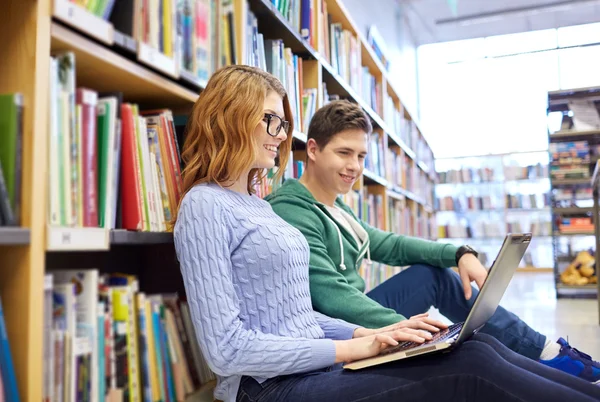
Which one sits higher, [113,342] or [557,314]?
[113,342]

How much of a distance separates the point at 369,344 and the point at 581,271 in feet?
15.1

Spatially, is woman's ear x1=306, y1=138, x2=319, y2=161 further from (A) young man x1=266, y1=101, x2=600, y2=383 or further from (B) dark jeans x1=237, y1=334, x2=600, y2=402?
(B) dark jeans x1=237, y1=334, x2=600, y2=402

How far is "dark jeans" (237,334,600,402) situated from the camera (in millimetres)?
927

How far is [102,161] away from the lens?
96cm

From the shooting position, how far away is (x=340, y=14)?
9.23 feet

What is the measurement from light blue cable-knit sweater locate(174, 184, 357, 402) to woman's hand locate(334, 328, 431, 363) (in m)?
0.02

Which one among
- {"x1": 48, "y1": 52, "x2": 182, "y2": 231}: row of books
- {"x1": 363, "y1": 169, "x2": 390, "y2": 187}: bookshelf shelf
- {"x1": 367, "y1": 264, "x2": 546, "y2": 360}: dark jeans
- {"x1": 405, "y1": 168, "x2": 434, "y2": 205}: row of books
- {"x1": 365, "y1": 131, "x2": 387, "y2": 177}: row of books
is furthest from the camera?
{"x1": 405, "y1": 168, "x2": 434, "y2": 205}: row of books

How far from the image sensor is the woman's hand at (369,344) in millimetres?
1058

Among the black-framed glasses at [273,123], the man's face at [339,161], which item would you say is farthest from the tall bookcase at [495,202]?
the black-framed glasses at [273,123]

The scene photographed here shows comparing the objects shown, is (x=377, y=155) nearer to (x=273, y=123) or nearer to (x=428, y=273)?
(x=428, y=273)

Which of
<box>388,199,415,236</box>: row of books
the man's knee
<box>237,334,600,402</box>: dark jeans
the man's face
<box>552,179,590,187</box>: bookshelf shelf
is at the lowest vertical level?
<box>237,334,600,402</box>: dark jeans

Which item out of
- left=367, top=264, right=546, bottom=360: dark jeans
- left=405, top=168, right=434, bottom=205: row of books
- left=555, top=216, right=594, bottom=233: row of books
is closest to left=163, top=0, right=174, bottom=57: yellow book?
left=367, top=264, right=546, bottom=360: dark jeans

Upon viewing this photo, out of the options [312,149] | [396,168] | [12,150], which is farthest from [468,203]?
[12,150]

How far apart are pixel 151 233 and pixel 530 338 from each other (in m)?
1.22
